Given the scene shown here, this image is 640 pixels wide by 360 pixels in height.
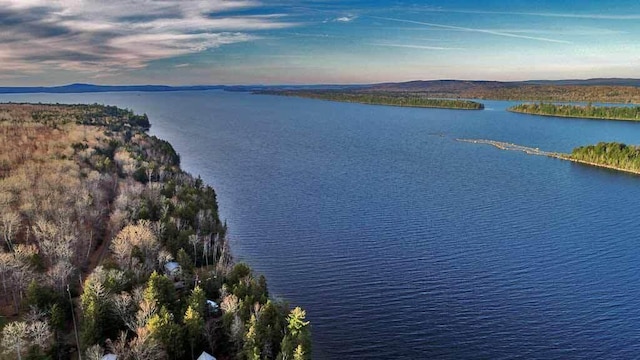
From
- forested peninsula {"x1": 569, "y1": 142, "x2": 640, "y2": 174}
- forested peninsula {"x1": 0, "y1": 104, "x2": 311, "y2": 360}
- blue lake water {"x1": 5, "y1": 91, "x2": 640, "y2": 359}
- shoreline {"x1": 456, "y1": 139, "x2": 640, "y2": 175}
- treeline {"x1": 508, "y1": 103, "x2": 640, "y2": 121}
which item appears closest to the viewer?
forested peninsula {"x1": 0, "y1": 104, "x2": 311, "y2": 360}

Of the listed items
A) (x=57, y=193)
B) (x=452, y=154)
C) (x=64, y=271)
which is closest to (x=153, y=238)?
(x=64, y=271)

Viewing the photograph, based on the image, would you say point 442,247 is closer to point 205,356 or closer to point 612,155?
point 205,356

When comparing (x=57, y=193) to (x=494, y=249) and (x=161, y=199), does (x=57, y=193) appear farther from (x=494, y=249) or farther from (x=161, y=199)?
(x=494, y=249)

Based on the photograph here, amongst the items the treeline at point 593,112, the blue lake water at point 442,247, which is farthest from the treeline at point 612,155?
the treeline at point 593,112

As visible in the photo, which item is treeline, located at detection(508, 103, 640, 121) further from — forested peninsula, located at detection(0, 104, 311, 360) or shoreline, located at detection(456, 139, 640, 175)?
forested peninsula, located at detection(0, 104, 311, 360)

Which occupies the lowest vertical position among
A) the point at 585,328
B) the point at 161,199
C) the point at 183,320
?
the point at 585,328

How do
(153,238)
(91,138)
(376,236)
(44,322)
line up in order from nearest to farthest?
(44,322) → (153,238) → (376,236) → (91,138)

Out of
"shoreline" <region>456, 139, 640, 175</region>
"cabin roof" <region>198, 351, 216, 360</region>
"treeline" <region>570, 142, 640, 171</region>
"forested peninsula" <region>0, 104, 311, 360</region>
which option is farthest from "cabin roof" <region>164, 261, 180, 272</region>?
"treeline" <region>570, 142, 640, 171</region>
